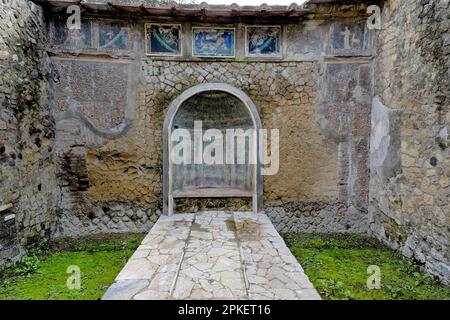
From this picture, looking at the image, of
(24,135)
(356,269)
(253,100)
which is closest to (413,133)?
(356,269)

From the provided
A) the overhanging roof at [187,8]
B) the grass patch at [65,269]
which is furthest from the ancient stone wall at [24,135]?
the overhanging roof at [187,8]

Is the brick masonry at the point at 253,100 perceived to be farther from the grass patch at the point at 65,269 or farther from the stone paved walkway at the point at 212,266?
the stone paved walkway at the point at 212,266

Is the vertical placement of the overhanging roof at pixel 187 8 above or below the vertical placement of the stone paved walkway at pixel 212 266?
above

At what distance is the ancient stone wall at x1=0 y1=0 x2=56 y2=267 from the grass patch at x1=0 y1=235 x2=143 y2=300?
12.8 inches

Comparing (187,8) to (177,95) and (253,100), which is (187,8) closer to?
(177,95)

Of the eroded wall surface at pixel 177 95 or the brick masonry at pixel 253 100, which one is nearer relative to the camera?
the brick masonry at pixel 253 100

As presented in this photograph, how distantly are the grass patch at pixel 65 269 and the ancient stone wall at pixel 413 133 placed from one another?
15.9 feet

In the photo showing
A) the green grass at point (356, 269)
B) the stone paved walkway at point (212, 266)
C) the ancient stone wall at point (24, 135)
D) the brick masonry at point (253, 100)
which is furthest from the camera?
the brick masonry at point (253, 100)

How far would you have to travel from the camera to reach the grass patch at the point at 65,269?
Answer: 13.3ft

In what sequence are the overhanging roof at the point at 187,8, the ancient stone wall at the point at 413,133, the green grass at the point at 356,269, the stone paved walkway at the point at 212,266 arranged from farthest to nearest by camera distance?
the overhanging roof at the point at 187,8, the ancient stone wall at the point at 413,133, the green grass at the point at 356,269, the stone paved walkway at the point at 212,266

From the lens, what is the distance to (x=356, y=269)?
4730 mm

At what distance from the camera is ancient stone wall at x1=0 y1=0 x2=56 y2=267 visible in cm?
463
